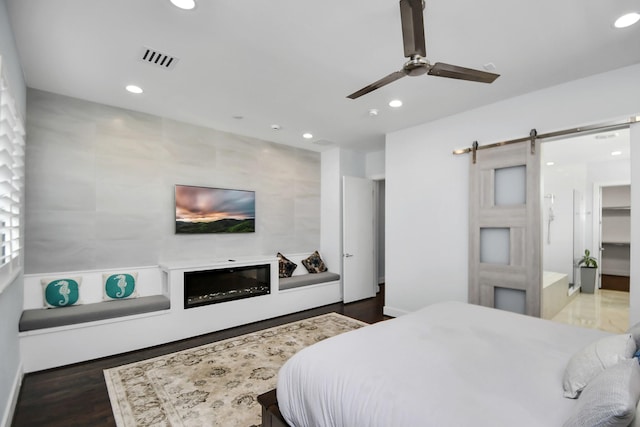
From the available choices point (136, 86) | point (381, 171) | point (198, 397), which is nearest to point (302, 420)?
point (198, 397)

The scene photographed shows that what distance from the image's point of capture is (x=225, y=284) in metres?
4.14

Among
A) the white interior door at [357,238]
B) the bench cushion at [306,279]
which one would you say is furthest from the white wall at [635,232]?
the bench cushion at [306,279]

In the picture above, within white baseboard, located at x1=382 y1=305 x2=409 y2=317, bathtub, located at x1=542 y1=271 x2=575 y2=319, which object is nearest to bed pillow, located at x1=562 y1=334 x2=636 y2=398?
bathtub, located at x1=542 y1=271 x2=575 y2=319

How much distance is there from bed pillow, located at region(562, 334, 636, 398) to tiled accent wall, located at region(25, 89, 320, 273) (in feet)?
13.3

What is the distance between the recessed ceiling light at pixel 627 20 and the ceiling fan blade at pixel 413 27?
146 centimetres

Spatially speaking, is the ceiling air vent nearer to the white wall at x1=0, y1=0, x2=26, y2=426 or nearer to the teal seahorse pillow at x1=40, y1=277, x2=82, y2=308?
the white wall at x1=0, y1=0, x2=26, y2=426

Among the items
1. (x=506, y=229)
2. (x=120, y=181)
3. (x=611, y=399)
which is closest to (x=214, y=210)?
(x=120, y=181)

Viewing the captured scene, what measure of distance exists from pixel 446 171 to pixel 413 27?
2.58 metres

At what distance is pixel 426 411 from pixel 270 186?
4284 millimetres

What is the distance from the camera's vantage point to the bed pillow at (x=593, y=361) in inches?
51.2

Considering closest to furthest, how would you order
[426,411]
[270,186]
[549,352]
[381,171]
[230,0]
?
[426,411]
[549,352]
[230,0]
[270,186]
[381,171]

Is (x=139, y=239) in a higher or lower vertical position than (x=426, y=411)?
higher

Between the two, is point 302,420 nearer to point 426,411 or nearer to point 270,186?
point 426,411

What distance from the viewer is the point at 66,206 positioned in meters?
3.37
